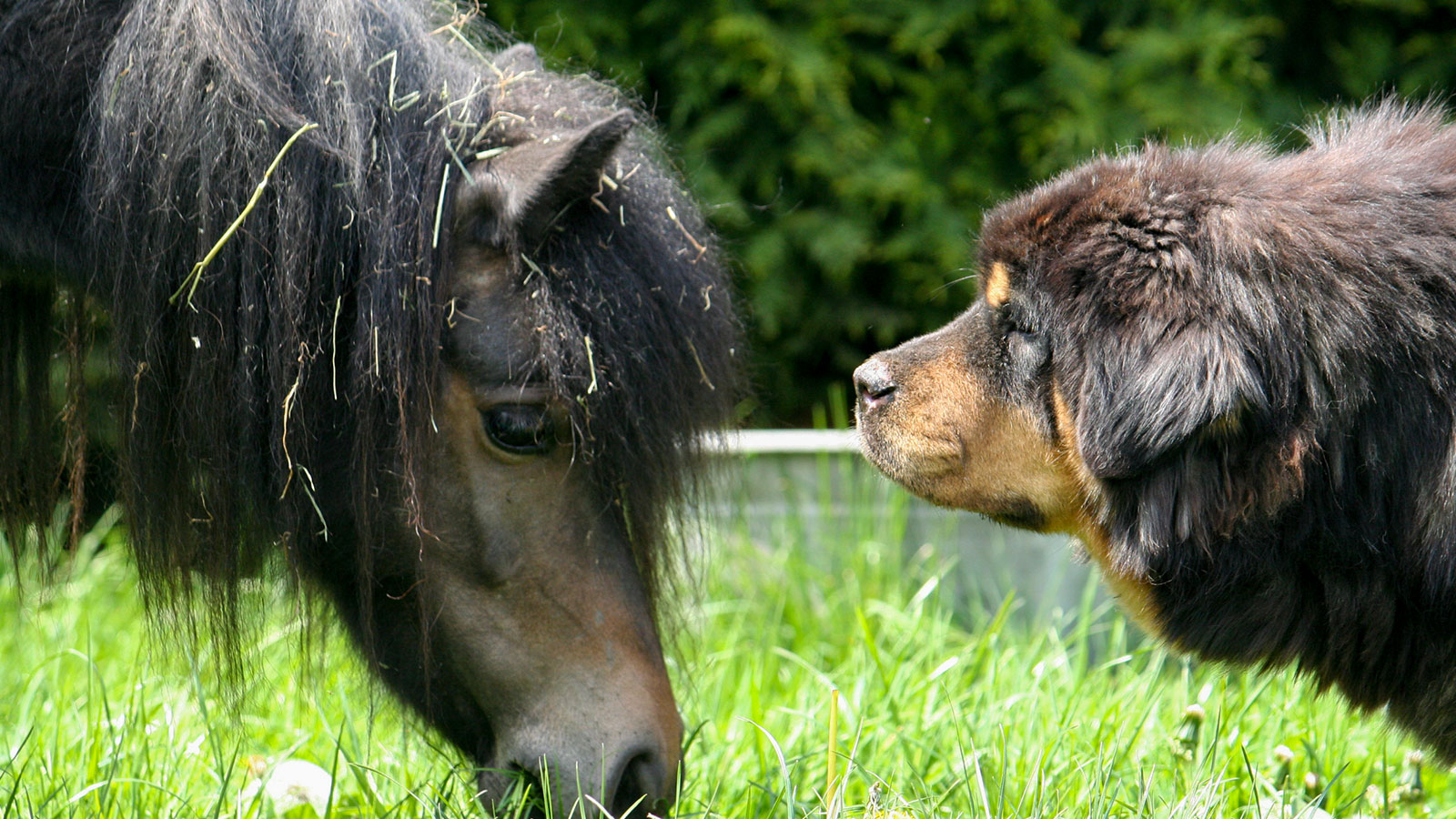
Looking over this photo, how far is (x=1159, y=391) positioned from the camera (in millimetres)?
2029

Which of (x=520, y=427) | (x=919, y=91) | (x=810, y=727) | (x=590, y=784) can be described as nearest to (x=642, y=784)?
(x=590, y=784)

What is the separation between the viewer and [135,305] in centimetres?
227

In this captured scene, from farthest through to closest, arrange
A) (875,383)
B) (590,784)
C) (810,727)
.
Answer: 1. (810,727)
2. (875,383)
3. (590,784)

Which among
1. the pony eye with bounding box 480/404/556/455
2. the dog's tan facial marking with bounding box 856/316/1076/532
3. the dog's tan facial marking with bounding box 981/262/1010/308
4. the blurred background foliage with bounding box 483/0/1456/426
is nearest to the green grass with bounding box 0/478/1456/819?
the dog's tan facial marking with bounding box 856/316/1076/532

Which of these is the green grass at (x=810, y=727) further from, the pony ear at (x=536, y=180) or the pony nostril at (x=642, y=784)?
the pony ear at (x=536, y=180)

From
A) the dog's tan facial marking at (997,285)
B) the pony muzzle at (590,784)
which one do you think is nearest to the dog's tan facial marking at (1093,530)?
the dog's tan facial marking at (997,285)

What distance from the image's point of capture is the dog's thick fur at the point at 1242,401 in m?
2.04

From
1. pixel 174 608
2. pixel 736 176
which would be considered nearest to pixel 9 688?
pixel 174 608

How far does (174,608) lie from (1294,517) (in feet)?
6.88

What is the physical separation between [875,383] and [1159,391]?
648 millimetres

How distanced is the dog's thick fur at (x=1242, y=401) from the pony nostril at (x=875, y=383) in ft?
0.13

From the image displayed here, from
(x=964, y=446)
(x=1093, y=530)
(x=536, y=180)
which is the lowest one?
(x=1093, y=530)

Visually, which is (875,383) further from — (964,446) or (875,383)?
(964,446)

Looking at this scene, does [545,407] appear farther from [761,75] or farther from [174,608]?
[761,75]
